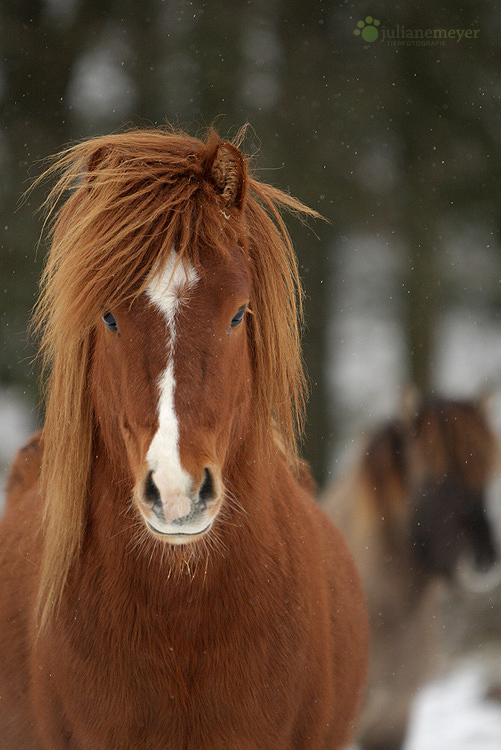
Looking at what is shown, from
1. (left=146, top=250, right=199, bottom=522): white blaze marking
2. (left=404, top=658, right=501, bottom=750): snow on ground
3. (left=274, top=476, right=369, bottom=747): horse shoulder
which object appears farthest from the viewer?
(left=404, top=658, right=501, bottom=750): snow on ground

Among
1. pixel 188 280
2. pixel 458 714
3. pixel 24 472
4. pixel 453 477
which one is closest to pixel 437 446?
pixel 453 477

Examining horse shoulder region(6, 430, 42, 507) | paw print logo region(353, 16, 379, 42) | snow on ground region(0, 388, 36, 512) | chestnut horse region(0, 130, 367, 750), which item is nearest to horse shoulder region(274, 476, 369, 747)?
A: chestnut horse region(0, 130, 367, 750)

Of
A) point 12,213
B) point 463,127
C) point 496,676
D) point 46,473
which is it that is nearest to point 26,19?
point 12,213

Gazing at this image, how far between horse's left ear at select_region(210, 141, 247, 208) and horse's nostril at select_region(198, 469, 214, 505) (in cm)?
64

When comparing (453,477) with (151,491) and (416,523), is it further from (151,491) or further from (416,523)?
(151,491)

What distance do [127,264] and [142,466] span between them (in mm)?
431

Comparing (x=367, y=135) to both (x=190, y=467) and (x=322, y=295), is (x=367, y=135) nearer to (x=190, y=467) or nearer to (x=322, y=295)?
(x=322, y=295)

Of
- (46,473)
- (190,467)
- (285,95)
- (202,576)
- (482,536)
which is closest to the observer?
(190,467)

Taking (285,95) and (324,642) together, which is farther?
(285,95)

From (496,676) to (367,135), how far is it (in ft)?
12.6

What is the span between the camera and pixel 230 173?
4.59 feet

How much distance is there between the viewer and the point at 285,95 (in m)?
4.39

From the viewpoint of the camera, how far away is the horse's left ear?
1367 mm

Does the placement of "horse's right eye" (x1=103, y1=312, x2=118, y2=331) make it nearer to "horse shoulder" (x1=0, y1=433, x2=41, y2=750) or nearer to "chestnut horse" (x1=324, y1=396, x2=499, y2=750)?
"horse shoulder" (x1=0, y1=433, x2=41, y2=750)
